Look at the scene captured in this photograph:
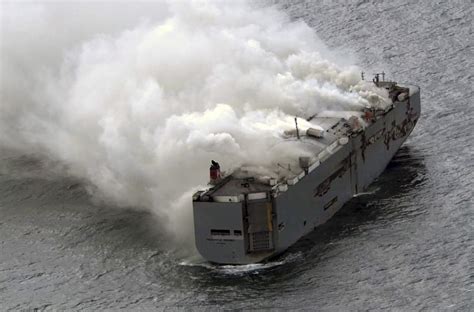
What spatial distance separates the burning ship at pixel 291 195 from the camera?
6234 centimetres

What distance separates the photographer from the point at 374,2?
398 ft

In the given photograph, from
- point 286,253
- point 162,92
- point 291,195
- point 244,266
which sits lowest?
point 244,266

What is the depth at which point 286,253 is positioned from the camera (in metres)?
64.4

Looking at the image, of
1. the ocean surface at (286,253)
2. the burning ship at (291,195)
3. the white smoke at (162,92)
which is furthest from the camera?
the white smoke at (162,92)

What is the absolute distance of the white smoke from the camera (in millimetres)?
70375

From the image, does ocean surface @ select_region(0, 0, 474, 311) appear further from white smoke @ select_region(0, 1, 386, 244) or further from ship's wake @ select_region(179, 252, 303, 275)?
white smoke @ select_region(0, 1, 386, 244)

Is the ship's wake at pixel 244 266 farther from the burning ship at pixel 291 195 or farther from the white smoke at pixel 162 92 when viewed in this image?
the white smoke at pixel 162 92

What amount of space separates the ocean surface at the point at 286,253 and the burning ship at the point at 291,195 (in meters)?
1.00

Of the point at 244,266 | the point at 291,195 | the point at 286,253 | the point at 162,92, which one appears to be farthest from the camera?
the point at 162,92

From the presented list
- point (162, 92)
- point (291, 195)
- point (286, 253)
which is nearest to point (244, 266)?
point (286, 253)

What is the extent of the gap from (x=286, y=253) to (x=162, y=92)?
19.7 meters

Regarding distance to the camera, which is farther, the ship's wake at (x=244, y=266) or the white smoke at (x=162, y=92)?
the white smoke at (x=162, y=92)

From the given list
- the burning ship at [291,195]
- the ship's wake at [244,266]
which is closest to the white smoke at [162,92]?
the burning ship at [291,195]

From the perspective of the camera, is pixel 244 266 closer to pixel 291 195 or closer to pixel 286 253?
pixel 286 253
